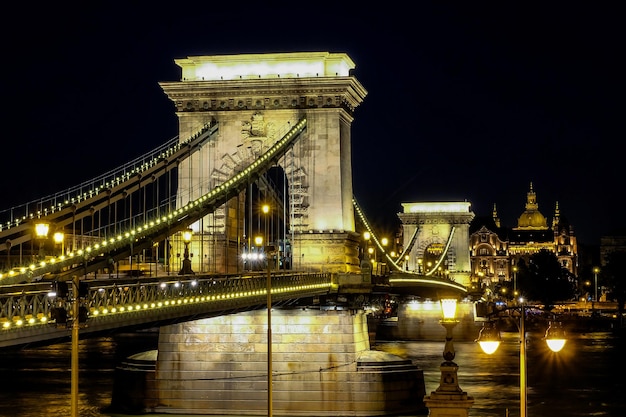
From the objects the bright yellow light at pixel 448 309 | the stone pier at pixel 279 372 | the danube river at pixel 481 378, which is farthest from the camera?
the danube river at pixel 481 378

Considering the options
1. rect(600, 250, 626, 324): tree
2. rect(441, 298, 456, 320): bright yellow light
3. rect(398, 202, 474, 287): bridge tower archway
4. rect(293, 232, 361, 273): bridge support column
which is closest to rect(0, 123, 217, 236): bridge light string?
rect(293, 232, 361, 273): bridge support column

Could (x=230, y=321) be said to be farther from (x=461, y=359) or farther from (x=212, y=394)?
(x=461, y=359)

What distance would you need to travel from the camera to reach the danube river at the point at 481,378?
59.3 m

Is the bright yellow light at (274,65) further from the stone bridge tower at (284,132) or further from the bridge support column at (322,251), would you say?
A: the bridge support column at (322,251)

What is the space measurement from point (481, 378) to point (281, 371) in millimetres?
28205

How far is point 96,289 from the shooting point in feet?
103

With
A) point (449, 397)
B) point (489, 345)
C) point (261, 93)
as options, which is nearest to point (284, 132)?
point (261, 93)

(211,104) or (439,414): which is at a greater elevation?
(211,104)

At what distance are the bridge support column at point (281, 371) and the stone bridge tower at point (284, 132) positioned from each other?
10712 millimetres

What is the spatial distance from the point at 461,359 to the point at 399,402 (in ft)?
144

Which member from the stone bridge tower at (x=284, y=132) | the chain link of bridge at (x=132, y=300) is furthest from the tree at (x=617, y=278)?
the chain link of bridge at (x=132, y=300)

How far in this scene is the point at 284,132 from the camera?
62812mm

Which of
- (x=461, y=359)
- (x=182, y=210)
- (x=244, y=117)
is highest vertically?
(x=244, y=117)

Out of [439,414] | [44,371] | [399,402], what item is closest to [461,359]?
[44,371]
